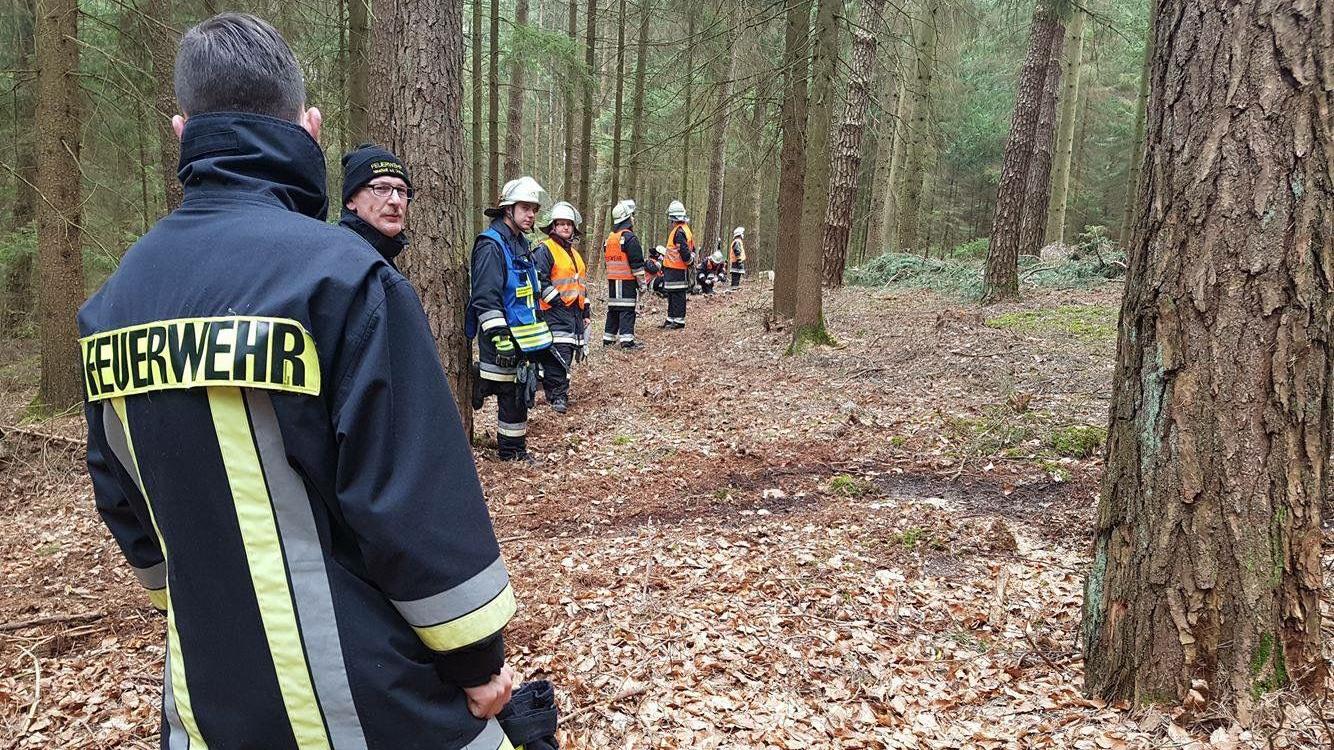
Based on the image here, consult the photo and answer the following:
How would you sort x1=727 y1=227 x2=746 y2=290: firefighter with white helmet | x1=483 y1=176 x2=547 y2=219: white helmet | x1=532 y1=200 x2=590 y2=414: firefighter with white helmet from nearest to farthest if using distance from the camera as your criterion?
x1=483 y1=176 x2=547 y2=219: white helmet → x1=532 y1=200 x2=590 y2=414: firefighter with white helmet → x1=727 y1=227 x2=746 y2=290: firefighter with white helmet

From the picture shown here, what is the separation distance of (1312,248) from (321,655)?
290 cm

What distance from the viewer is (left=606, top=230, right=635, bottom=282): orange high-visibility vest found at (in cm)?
1161

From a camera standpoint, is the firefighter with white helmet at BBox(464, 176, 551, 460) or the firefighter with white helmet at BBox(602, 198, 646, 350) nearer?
the firefighter with white helmet at BBox(464, 176, 551, 460)

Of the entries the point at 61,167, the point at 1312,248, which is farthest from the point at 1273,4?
the point at 61,167

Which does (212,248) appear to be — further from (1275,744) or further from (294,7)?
(294,7)

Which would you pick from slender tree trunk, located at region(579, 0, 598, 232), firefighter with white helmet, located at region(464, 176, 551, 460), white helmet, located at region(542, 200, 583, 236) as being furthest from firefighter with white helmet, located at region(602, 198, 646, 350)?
slender tree trunk, located at region(579, 0, 598, 232)

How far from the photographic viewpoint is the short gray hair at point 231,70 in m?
1.43

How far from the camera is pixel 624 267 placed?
1170cm

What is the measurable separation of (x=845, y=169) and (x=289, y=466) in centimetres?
1429

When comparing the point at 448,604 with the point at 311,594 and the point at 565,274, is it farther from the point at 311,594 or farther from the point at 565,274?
the point at 565,274

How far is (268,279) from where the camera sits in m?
1.33

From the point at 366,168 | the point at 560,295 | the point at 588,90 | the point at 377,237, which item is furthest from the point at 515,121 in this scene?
the point at 377,237

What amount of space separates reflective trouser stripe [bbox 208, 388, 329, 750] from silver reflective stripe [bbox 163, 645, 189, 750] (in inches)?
13.9

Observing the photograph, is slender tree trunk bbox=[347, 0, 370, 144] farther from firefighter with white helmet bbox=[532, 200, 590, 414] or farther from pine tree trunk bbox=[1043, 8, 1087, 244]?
pine tree trunk bbox=[1043, 8, 1087, 244]
